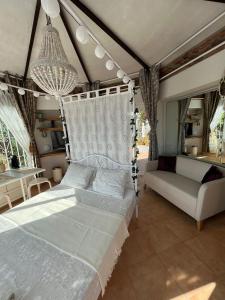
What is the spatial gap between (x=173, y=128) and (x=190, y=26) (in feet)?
6.72

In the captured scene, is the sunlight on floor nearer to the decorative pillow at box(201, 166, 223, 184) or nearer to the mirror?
the decorative pillow at box(201, 166, 223, 184)

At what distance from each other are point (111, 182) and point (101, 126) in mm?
952

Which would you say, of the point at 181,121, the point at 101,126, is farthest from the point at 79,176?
the point at 181,121

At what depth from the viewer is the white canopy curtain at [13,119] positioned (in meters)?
3.00

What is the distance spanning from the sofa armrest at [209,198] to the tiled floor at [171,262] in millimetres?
272

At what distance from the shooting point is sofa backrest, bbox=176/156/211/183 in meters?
2.64

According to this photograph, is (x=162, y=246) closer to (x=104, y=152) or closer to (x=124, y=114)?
(x=104, y=152)

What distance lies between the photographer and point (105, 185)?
2230 mm

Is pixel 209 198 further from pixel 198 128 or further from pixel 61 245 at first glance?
pixel 61 245

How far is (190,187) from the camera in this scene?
2455 millimetres

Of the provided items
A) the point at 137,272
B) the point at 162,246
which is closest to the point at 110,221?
the point at 137,272

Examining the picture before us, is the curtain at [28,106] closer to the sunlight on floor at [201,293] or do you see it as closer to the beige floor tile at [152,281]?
the beige floor tile at [152,281]

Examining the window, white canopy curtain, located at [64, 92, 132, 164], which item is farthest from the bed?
the window

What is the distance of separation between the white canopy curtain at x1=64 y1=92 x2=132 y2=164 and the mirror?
1562 millimetres
